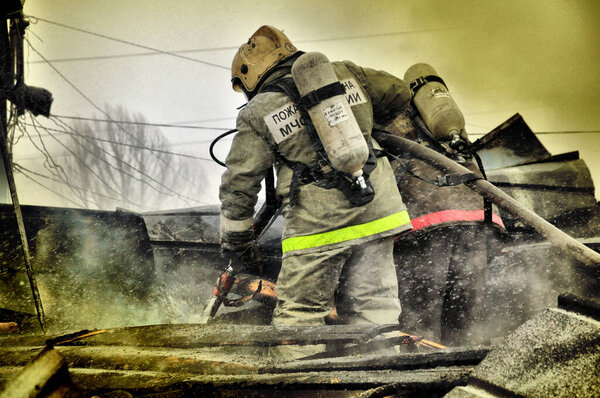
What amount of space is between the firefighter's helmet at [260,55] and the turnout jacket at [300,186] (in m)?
0.13

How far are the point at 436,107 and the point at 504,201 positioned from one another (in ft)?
3.92

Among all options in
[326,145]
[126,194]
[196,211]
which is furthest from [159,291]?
[126,194]

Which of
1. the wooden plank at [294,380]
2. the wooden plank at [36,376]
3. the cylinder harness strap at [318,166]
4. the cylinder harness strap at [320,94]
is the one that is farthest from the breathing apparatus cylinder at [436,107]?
the wooden plank at [36,376]

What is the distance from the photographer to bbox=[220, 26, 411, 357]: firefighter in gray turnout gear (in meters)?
2.30

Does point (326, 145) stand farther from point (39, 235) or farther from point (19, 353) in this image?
point (39, 235)

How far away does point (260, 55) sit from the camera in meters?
2.64

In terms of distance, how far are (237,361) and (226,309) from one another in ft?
6.93

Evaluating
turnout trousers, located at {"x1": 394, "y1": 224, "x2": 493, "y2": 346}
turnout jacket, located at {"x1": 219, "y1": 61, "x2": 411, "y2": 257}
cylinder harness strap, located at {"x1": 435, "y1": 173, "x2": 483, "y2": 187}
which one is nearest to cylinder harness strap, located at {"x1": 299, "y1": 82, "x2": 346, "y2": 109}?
turnout jacket, located at {"x1": 219, "y1": 61, "x2": 411, "y2": 257}

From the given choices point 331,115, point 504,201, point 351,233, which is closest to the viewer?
point 504,201

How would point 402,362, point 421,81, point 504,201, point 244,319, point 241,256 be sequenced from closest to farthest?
1. point 402,362
2. point 504,201
3. point 241,256
4. point 421,81
5. point 244,319

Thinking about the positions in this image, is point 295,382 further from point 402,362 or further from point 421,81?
point 421,81

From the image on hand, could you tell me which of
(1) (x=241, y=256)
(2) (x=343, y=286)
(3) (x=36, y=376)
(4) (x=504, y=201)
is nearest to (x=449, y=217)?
(4) (x=504, y=201)

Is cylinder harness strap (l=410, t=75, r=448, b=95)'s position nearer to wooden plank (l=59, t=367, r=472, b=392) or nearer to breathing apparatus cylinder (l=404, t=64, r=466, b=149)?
breathing apparatus cylinder (l=404, t=64, r=466, b=149)

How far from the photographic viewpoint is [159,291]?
3.99m
